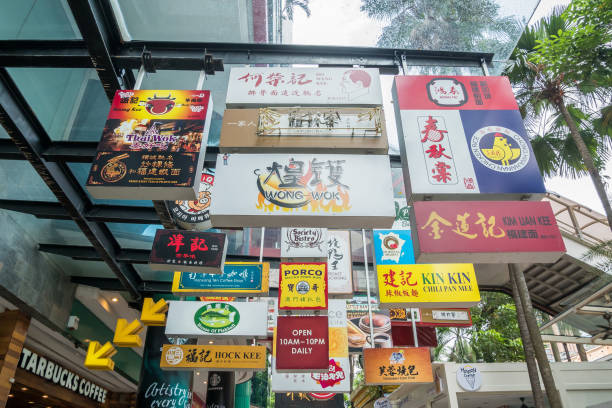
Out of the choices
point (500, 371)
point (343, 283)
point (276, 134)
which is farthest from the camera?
point (500, 371)

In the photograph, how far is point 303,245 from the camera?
784 cm

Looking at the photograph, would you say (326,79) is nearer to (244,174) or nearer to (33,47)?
(244,174)

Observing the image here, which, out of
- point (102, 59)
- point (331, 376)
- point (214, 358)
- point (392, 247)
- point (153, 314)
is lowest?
point (331, 376)

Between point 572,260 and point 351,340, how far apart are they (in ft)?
21.7

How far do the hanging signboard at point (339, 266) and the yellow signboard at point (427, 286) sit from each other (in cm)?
161

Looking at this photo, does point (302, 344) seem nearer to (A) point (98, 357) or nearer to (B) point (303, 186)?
(B) point (303, 186)

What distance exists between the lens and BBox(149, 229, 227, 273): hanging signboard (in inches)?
242

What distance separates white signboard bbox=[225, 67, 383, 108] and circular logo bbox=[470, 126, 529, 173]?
1.31m

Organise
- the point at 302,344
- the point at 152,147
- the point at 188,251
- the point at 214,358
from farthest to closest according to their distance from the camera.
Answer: the point at 214,358 → the point at 302,344 → the point at 188,251 → the point at 152,147

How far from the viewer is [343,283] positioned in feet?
27.3

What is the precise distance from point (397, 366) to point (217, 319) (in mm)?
4026

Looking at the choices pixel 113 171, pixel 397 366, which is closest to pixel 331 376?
pixel 397 366

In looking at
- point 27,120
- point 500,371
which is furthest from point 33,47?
point 500,371

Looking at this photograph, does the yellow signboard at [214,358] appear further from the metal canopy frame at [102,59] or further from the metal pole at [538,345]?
the metal pole at [538,345]
